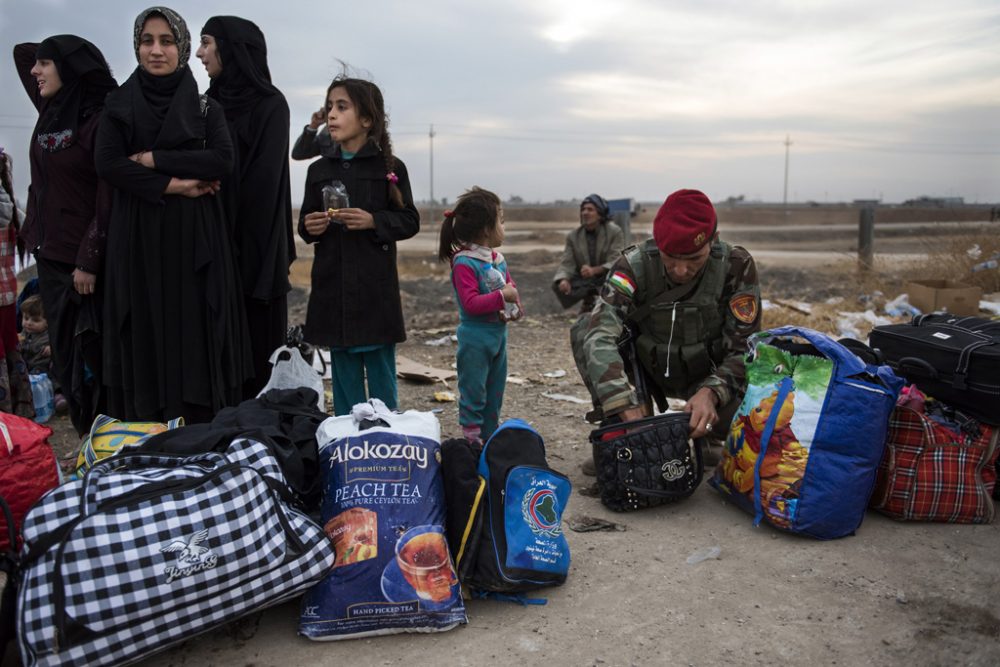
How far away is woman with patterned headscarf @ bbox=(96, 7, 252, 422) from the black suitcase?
3232 millimetres

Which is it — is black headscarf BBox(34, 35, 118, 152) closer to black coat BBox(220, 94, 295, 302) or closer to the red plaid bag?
black coat BBox(220, 94, 295, 302)

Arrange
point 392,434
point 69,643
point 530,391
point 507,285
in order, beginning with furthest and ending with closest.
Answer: point 530,391 < point 507,285 < point 392,434 < point 69,643

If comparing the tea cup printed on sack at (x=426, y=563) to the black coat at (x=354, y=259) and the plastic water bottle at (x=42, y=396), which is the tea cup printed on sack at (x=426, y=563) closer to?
the black coat at (x=354, y=259)

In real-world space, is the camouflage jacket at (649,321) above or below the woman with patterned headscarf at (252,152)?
below

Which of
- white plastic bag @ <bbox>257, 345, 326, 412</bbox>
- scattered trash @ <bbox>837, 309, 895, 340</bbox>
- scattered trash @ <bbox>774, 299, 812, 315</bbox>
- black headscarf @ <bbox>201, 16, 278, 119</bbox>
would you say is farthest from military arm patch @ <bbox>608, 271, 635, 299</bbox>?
scattered trash @ <bbox>774, 299, 812, 315</bbox>

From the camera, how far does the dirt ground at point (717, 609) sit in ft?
7.87

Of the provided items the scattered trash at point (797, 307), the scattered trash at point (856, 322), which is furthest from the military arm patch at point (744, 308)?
the scattered trash at point (797, 307)

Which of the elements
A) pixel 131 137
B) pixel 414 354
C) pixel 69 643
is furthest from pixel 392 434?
pixel 414 354

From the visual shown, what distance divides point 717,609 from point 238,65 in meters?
3.55

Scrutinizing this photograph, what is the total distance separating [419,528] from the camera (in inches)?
103

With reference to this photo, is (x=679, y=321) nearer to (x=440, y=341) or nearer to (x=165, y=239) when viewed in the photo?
(x=165, y=239)

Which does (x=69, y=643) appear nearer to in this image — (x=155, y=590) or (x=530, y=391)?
(x=155, y=590)

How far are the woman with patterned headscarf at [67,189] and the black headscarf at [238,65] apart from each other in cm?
61

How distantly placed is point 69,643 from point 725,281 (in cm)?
309
